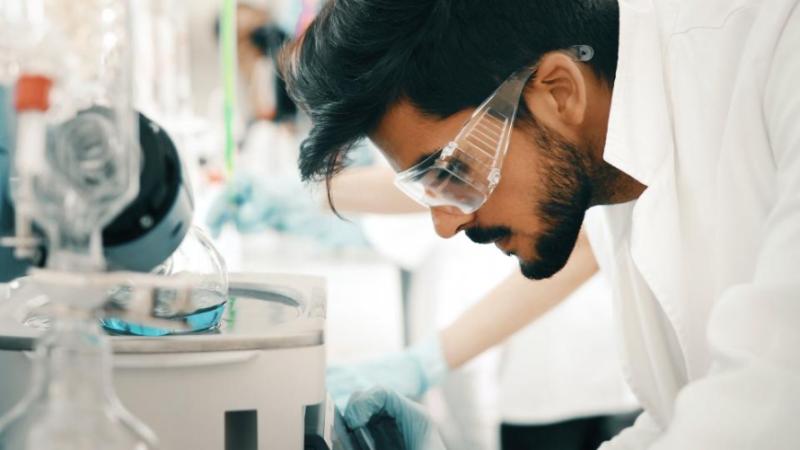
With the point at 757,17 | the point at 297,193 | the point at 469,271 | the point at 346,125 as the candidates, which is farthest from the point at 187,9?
the point at 757,17

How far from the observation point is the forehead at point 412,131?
4.24 feet

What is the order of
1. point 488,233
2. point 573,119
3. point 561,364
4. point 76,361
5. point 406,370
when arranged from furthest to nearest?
point 561,364 → point 406,370 → point 488,233 → point 573,119 → point 76,361

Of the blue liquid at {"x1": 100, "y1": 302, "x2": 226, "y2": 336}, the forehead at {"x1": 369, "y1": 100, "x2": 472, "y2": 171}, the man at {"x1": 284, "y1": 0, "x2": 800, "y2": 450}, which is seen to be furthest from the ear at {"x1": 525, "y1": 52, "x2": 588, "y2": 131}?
the blue liquid at {"x1": 100, "y1": 302, "x2": 226, "y2": 336}

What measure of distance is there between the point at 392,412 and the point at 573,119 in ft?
1.65

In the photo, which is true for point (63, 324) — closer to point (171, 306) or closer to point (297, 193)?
point (171, 306)

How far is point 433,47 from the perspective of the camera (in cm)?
126

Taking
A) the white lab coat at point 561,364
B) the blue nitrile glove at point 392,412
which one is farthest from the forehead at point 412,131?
the white lab coat at point 561,364

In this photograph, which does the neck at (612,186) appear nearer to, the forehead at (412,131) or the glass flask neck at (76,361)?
the forehead at (412,131)

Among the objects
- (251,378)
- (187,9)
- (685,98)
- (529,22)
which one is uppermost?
(187,9)

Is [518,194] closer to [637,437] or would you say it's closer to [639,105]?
[639,105]

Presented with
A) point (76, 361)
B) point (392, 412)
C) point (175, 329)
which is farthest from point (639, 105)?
point (76, 361)

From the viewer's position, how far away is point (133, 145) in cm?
67

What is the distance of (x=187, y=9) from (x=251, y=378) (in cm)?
443

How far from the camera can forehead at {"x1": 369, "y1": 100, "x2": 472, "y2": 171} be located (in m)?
1.29
